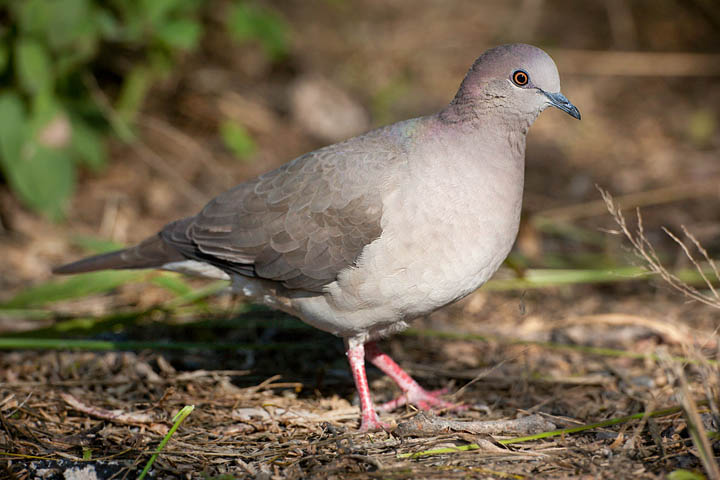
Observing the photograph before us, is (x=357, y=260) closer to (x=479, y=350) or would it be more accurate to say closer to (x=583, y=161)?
(x=479, y=350)

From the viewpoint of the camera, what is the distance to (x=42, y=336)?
3967 millimetres

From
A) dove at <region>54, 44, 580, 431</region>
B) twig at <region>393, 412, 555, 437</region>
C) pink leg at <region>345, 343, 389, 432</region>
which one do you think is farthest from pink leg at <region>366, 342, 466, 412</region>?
twig at <region>393, 412, 555, 437</region>

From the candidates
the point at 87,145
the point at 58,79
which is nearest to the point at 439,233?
the point at 87,145

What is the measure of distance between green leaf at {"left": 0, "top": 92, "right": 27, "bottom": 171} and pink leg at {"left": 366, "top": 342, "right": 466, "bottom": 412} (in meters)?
2.81

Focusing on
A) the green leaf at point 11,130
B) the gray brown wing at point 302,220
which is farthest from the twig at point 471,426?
the green leaf at point 11,130

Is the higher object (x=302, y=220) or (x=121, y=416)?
(x=302, y=220)

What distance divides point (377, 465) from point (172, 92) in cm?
505

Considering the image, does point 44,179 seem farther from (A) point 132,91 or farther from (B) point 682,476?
(B) point 682,476

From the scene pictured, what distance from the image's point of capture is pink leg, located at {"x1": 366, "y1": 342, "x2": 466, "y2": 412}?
3.55 meters

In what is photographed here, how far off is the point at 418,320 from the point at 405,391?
1011 mm

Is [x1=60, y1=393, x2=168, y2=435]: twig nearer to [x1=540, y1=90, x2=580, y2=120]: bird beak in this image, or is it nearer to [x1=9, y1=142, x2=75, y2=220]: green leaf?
[x1=9, y1=142, x2=75, y2=220]: green leaf

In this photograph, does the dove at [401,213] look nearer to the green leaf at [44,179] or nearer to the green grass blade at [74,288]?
the green grass blade at [74,288]

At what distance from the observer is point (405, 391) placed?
12.0 ft

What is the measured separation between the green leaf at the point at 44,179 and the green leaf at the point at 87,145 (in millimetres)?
207
